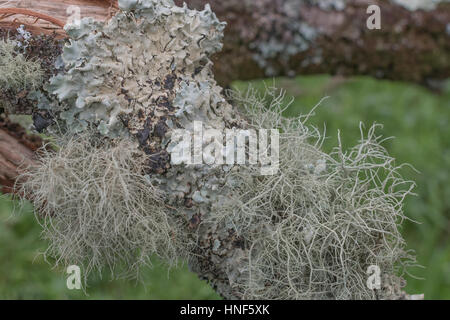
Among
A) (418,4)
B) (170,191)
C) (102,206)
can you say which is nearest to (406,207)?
(418,4)

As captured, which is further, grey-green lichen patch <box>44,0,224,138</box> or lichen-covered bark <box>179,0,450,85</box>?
lichen-covered bark <box>179,0,450,85</box>

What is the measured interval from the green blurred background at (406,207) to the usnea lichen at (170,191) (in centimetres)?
47

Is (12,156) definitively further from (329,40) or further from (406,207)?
(406,207)

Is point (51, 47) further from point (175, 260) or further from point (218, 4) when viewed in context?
point (218, 4)

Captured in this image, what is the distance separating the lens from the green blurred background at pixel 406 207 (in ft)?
5.33

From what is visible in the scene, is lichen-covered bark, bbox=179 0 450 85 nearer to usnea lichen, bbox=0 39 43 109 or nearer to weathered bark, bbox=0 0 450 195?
weathered bark, bbox=0 0 450 195

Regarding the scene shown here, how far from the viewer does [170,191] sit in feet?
3.10

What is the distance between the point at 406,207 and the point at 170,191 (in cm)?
144

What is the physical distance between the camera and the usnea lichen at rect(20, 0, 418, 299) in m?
0.91

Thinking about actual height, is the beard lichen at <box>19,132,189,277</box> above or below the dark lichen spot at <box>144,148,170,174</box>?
below

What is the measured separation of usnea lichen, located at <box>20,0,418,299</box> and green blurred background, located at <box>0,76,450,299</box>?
1.53 ft

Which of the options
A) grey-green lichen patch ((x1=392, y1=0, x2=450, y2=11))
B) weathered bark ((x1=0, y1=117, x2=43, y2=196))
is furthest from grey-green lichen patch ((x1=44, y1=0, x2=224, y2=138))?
grey-green lichen patch ((x1=392, y1=0, x2=450, y2=11))

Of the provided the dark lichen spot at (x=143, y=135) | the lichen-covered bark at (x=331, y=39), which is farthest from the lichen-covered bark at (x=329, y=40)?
the dark lichen spot at (x=143, y=135)
